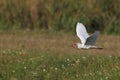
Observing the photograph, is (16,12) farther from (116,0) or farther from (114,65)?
(114,65)

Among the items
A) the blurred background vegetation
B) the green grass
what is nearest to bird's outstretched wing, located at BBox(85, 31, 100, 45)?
the green grass

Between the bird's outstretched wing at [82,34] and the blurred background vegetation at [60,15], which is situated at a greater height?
the bird's outstretched wing at [82,34]

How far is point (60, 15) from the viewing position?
15.4 metres

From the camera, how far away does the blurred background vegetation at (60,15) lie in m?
15.2

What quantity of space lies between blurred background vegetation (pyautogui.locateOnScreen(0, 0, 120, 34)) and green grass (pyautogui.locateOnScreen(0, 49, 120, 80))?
15.6 feet

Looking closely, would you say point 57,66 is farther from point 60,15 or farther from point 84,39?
point 60,15

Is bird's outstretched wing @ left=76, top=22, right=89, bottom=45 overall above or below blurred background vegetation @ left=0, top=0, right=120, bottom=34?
above

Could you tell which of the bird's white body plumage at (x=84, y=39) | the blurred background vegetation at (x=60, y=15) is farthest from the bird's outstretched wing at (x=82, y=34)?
the blurred background vegetation at (x=60, y=15)

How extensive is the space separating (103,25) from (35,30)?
1.76 m

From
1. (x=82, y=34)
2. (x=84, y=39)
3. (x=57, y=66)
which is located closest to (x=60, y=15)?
(x=82, y=34)

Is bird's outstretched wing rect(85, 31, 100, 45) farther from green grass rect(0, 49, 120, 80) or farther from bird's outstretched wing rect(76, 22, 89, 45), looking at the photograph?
green grass rect(0, 49, 120, 80)

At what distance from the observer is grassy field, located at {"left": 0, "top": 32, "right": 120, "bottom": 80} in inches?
350

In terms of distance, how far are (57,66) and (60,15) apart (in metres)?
6.13

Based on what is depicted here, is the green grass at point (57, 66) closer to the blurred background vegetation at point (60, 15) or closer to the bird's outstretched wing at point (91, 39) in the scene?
the bird's outstretched wing at point (91, 39)
